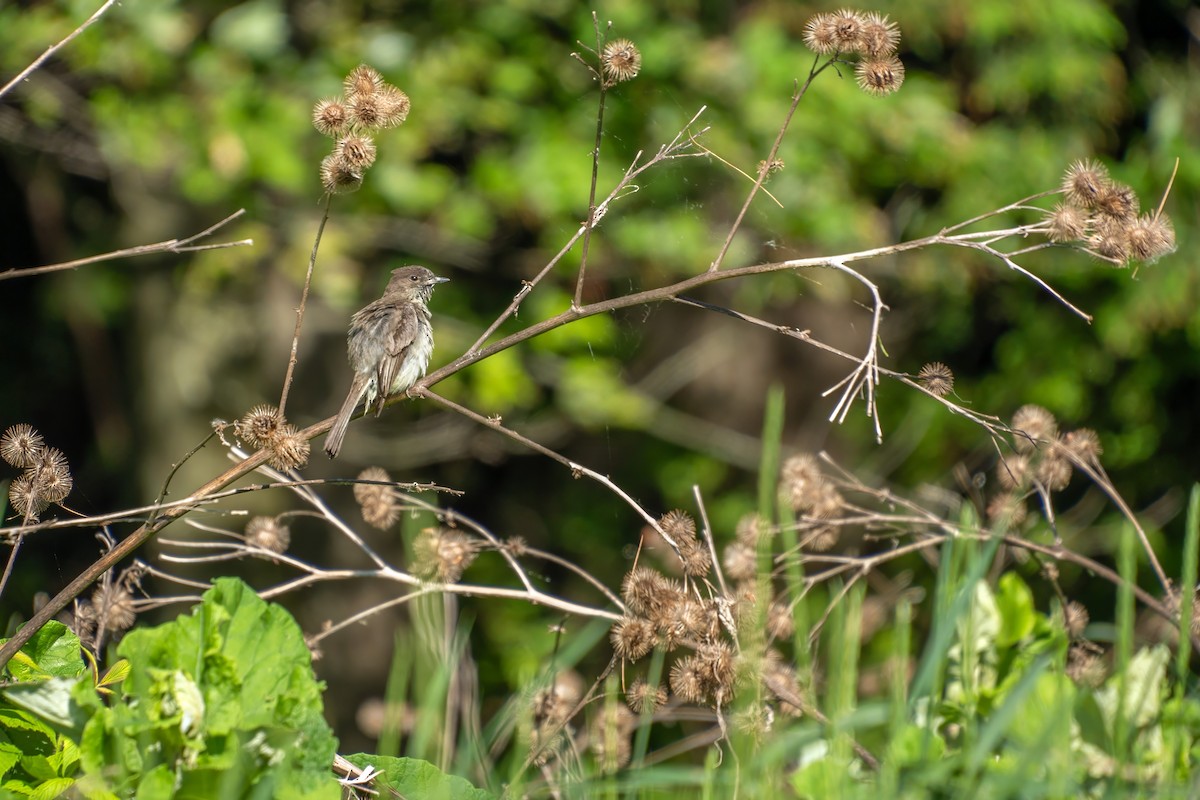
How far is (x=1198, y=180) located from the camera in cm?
862

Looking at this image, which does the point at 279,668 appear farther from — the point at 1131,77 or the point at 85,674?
the point at 1131,77

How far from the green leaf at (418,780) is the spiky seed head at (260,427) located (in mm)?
660

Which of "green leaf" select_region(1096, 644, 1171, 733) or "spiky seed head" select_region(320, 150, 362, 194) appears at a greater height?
"spiky seed head" select_region(320, 150, 362, 194)

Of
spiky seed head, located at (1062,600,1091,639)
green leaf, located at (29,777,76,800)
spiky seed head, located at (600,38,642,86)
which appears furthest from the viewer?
spiky seed head, located at (1062,600,1091,639)

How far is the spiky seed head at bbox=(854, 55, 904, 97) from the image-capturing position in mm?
2742

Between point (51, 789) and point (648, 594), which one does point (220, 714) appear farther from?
point (648, 594)

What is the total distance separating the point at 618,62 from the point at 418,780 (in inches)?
59.7

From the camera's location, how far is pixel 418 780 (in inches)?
101

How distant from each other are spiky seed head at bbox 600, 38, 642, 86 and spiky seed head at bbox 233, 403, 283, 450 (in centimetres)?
96

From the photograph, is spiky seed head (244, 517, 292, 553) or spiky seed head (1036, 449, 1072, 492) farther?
spiky seed head (1036, 449, 1072, 492)

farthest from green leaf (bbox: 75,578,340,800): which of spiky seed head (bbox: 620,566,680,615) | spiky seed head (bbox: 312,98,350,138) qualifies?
spiky seed head (bbox: 312,98,350,138)

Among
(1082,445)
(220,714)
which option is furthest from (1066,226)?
(220,714)

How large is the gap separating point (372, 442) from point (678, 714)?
5.62 m

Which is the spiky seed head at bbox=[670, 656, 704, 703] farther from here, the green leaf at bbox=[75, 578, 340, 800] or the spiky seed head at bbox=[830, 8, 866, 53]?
the spiky seed head at bbox=[830, 8, 866, 53]
